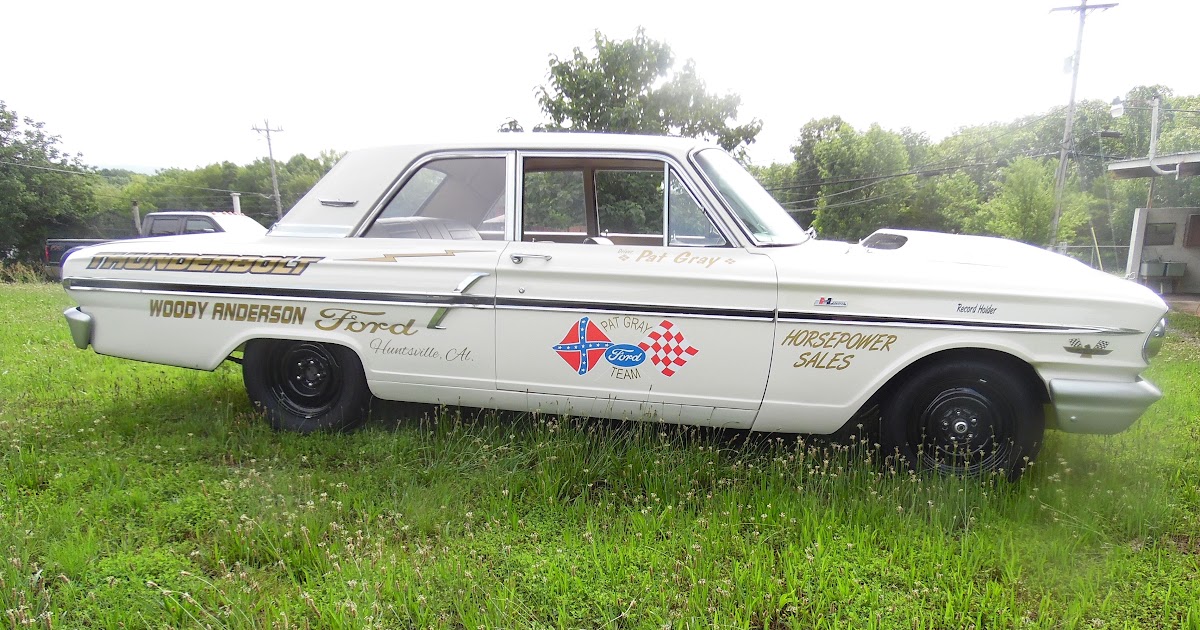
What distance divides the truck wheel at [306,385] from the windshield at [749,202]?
7.30ft

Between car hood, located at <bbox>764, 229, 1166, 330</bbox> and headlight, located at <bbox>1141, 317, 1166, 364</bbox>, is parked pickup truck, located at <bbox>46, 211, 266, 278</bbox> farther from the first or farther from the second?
headlight, located at <bbox>1141, 317, 1166, 364</bbox>

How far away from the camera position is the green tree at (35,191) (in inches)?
1305

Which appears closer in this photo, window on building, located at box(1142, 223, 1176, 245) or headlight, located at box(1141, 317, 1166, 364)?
headlight, located at box(1141, 317, 1166, 364)

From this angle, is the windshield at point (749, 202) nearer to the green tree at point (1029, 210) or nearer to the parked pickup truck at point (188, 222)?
the parked pickup truck at point (188, 222)

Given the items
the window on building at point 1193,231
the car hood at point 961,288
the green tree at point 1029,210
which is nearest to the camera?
the car hood at point 961,288

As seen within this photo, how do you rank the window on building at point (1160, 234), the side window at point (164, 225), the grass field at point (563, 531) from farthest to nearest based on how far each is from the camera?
the window on building at point (1160, 234)
the side window at point (164, 225)
the grass field at point (563, 531)

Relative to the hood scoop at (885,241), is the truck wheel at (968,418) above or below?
below

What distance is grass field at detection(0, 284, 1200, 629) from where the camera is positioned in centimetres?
233

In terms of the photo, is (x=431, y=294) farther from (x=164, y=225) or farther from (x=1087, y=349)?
(x=164, y=225)

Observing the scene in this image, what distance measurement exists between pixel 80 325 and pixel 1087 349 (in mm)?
5255

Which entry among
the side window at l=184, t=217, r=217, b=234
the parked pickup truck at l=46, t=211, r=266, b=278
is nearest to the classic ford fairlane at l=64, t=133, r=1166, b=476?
the parked pickup truck at l=46, t=211, r=266, b=278

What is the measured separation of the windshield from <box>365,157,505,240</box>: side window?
1.16m

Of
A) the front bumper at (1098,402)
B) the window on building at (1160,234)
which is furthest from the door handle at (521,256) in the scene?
the window on building at (1160,234)

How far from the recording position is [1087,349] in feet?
9.79
